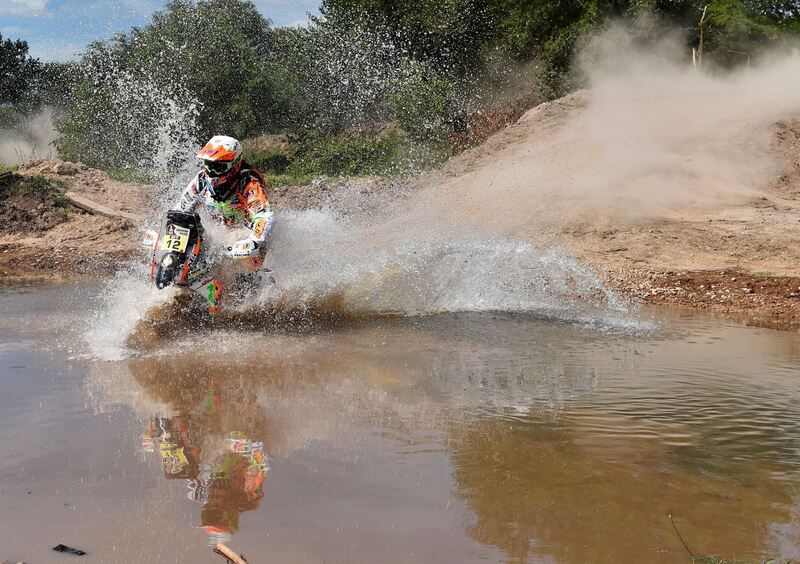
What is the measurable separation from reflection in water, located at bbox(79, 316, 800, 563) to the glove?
890mm

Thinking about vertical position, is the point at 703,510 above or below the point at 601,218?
below

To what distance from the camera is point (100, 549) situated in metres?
3.25

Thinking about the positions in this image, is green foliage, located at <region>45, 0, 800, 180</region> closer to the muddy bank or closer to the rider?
the muddy bank

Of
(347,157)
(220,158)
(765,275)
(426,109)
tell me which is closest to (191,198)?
(220,158)

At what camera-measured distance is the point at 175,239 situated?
8.01 metres

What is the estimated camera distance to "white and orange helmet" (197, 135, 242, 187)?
27.1 feet

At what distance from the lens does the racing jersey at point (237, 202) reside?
856 cm

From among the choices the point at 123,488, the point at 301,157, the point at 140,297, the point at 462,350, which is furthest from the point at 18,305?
the point at 301,157

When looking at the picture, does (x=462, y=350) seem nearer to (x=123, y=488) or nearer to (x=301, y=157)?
(x=123, y=488)

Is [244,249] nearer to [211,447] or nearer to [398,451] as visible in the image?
[211,447]

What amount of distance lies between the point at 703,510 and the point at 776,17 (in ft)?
109

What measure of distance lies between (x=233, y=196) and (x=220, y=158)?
1.88 feet

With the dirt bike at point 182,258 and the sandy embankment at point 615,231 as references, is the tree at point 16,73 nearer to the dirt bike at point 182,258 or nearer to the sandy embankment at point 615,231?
the sandy embankment at point 615,231

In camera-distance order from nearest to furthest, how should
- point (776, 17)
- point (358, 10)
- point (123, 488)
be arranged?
point (123, 488) < point (776, 17) < point (358, 10)
